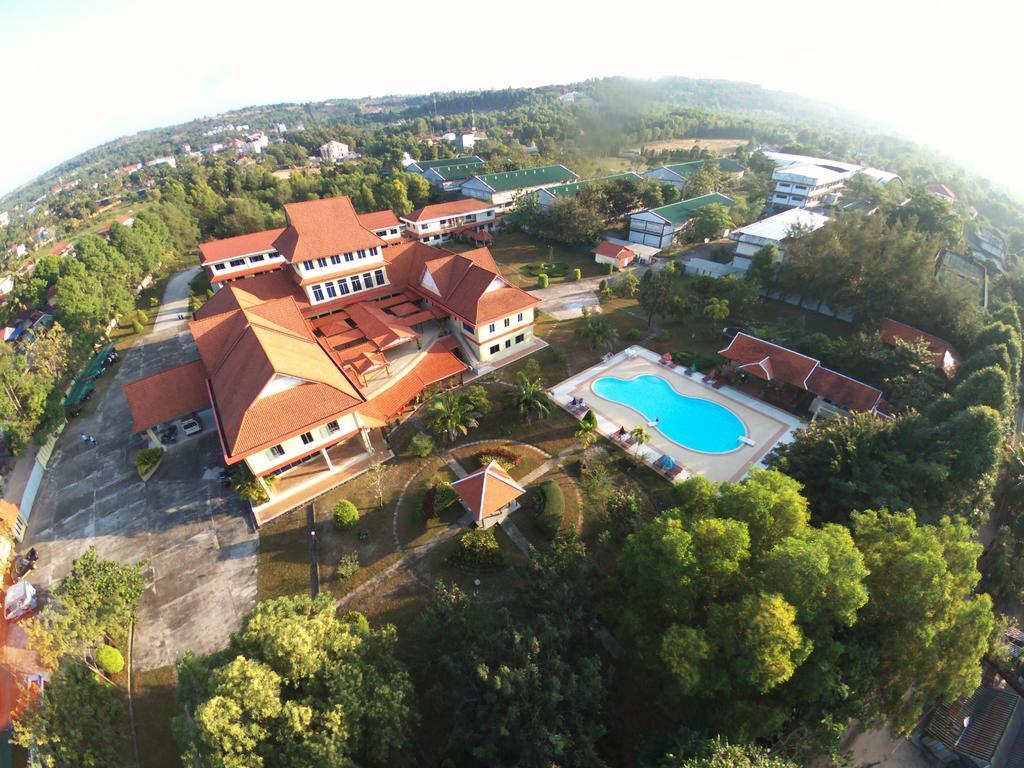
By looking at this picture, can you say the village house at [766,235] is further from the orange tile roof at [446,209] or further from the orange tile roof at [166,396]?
the orange tile roof at [166,396]

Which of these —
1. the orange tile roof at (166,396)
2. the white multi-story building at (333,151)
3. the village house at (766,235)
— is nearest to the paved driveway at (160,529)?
the orange tile roof at (166,396)

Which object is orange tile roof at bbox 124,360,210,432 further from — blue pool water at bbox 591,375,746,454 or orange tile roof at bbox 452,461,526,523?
blue pool water at bbox 591,375,746,454

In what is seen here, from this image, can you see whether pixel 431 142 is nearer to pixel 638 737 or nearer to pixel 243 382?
pixel 243 382

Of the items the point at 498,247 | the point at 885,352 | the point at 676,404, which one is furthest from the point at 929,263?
the point at 498,247

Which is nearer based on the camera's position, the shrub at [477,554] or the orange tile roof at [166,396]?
the shrub at [477,554]

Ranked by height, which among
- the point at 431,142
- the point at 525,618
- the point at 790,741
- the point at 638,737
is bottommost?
the point at 638,737

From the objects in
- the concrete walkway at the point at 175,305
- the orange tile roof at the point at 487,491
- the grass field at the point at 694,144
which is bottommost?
the orange tile roof at the point at 487,491
